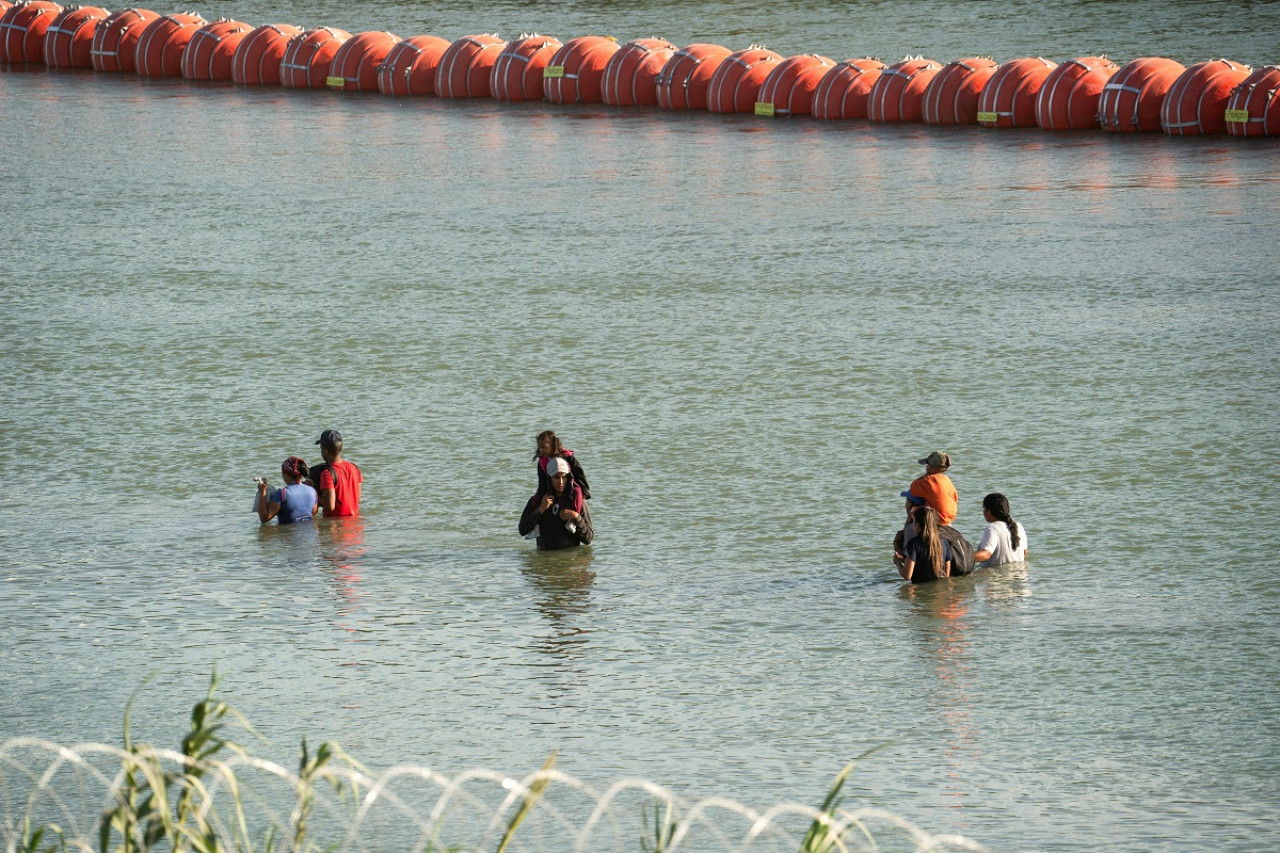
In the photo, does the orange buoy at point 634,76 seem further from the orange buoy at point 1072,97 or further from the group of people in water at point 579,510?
the group of people in water at point 579,510

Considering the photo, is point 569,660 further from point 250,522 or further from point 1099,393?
point 1099,393

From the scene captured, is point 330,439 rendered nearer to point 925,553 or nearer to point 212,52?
point 925,553

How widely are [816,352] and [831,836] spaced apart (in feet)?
46.1

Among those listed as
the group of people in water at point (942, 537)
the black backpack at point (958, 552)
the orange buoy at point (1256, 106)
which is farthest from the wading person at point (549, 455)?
the orange buoy at point (1256, 106)

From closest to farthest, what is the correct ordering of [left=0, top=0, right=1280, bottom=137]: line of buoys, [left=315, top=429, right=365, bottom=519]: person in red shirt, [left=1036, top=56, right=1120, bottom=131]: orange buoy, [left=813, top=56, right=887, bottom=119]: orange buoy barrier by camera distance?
[left=315, top=429, right=365, bottom=519]: person in red shirt < [left=0, top=0, right=1280, bottom=137]: line of buoys < [left=1036, top=56, right=1120, bottom=131]: orange buoy < [left=813, top=56, right=887, bottom=119]: orange buoy barrier

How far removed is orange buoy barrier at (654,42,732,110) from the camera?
34969 millimetres

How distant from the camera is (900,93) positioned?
1291 inches

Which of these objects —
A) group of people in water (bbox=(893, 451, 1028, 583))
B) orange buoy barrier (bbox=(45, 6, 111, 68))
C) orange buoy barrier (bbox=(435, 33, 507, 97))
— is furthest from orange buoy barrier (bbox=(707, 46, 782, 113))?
group of people in water (bbox=(893, 451, 1028, 583))

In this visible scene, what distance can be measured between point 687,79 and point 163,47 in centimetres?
1238

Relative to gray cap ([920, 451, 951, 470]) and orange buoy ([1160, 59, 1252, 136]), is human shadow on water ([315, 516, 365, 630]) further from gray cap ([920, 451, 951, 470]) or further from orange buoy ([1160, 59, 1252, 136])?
orange buoy ([1160, 59, 1252, 136])

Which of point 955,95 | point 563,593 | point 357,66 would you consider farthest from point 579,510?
point 357,66

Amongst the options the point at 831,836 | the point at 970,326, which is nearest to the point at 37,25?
the point at 970,326

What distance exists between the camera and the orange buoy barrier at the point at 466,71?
3672cm

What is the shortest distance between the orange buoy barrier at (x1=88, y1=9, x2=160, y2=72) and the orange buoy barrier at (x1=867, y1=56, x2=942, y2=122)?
1702 cm
